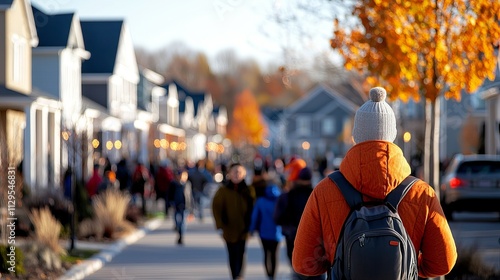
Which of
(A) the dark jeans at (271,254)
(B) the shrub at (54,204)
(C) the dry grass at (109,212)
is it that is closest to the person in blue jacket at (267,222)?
(A) the dark jeans at (271,254)

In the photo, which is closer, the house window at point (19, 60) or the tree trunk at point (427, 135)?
the tree trunk at point (427, 135)

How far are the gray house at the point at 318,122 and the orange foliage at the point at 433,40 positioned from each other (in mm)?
87933

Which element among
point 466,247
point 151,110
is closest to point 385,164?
point 466,247

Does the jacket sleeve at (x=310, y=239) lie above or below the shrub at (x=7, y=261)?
above

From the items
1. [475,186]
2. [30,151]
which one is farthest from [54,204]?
[30,151]

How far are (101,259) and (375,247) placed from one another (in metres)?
13.6

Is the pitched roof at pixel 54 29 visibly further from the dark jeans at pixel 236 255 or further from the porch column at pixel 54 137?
the dark jeans at pixel 236 255

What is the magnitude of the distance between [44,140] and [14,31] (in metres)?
4.66

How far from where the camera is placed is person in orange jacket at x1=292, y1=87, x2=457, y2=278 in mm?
5539

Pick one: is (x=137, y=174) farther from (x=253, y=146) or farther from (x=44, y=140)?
(x=253, y=146)

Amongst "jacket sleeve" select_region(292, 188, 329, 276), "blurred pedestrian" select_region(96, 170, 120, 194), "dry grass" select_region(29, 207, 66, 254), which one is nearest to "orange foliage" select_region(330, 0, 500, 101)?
"dry grass" select_region(29, 207, 66, 254)

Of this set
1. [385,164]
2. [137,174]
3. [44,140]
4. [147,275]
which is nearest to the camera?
[385,164]

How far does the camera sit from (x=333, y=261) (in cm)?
562

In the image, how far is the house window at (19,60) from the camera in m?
32.0
